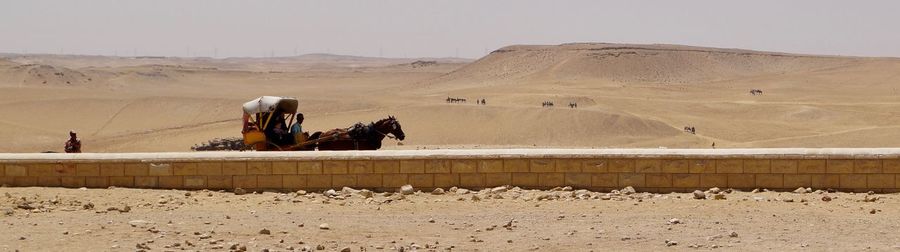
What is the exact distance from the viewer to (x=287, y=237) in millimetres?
8672

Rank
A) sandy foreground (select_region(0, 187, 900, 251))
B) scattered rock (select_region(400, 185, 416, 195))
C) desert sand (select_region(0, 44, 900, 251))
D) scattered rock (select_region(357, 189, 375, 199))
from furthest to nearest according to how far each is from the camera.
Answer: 1. scattered rock (select_region(400, 185, 416, 195))
2. scattered rock (select_region(357, 189, 375, 199))
3. desert sand (select_region(0, 44, 900, 251))
4. sandy foreground (select_region(0, 187, 900, 251))

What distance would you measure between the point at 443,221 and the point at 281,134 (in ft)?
22.8

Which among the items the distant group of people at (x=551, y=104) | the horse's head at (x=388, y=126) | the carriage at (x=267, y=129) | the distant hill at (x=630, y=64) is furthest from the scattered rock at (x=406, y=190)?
the distant hill at (x=630, y=64)

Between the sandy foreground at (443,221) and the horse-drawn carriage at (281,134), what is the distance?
184 inches

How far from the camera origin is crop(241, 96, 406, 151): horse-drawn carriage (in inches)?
627

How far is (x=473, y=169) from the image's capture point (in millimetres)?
11273

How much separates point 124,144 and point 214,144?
11.4 meters

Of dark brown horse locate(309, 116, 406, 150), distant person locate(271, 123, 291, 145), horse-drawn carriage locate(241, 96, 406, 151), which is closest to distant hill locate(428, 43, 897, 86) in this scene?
dark brown horse locate(309, 116, 406, 150)

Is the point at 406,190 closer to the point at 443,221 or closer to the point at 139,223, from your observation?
the point at 443,221

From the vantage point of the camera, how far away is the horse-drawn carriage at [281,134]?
15938mm

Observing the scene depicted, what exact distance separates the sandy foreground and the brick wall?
0.20 m

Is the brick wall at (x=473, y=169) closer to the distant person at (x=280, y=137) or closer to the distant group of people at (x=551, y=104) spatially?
the distant person at (x=280, y=137)

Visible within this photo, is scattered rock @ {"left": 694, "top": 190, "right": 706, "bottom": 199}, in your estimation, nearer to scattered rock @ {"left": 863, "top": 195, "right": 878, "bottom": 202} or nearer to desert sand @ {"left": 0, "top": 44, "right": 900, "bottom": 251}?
desert sand @ {"left": 0, "top": 44, "right": 900, "bottom": 251}

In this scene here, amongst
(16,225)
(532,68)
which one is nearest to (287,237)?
(16,225)
